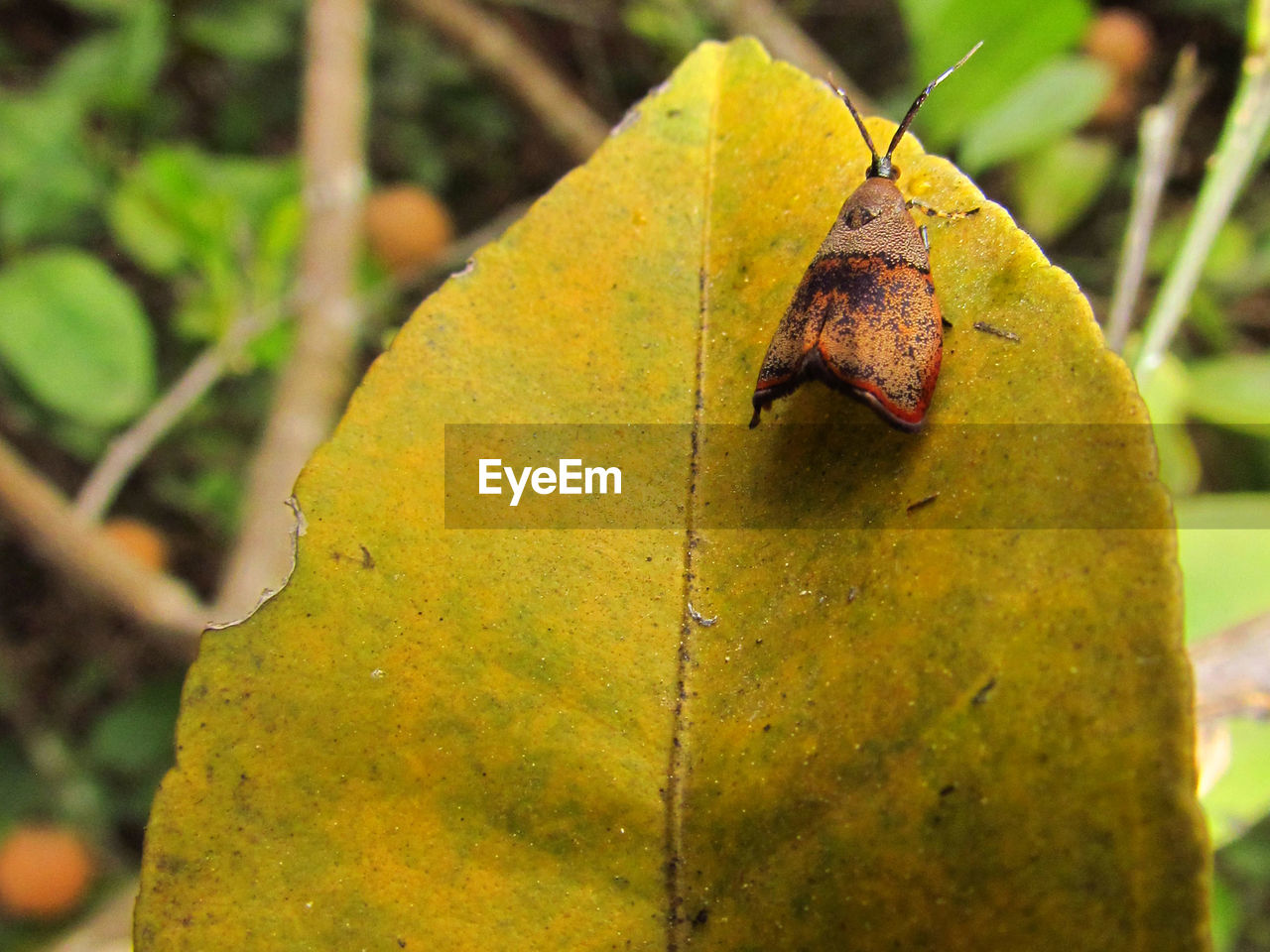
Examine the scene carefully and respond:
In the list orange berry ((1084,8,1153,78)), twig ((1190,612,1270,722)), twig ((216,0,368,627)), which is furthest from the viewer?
orange berry ((1084,8,1153,78))

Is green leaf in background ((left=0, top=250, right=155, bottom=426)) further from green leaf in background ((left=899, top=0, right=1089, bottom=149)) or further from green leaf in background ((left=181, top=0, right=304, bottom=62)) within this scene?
green leaf in background ((left=899, top=0, right=1089, bottom=149))

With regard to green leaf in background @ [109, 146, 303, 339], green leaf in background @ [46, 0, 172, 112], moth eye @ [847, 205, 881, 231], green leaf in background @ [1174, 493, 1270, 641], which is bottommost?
green leaf in background @ [1174, 493, 1270, 641]

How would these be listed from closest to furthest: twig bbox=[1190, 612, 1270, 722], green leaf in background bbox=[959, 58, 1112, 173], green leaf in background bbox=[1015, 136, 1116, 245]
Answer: twig bbox=[1190, 612, 1270, 722]
green leaf in background bbox=[959, 58, 1112, 173]
green leaf in background bbox=[1015, 136, 1116, 245]

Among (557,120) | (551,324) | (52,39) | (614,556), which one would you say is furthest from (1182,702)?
(52,39)

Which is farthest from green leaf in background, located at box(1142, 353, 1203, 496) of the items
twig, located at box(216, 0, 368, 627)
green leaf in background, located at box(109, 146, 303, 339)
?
green leaf in background, located at box(109, 146, 303, 339)

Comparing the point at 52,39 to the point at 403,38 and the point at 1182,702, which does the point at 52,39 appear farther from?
the point at 1182,702

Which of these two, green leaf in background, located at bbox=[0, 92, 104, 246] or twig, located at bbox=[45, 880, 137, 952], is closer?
twig, located at bbox=[45, 880, 137, 952]
